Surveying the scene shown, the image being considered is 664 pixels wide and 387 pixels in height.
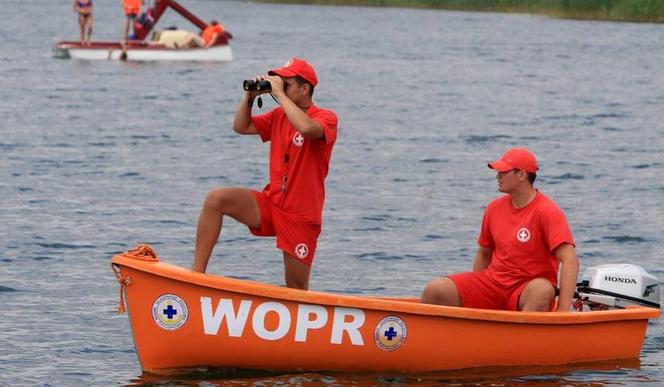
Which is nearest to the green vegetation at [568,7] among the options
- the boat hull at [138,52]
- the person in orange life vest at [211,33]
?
the boat hull at [138,52]

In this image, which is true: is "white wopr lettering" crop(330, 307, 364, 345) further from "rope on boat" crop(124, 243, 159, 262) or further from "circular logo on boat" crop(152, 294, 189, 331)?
"rope on boat" crop(124, 243, 159, 262)

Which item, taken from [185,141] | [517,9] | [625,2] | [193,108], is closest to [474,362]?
[185,141]

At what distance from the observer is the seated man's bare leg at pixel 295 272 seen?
934 cm

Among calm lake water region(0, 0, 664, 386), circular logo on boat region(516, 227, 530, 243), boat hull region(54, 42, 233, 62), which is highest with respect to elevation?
boat hull region(54, 42, 233, 62)

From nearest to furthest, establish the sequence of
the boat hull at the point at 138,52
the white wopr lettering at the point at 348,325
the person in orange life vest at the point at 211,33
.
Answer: the white wopr lettering at the point at 348,325 < the boat hull at the point at 138,52 < the person in orange life vest at the point at 211,33

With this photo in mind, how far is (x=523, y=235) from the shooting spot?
948cm

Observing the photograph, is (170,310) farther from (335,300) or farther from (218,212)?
(335,300)

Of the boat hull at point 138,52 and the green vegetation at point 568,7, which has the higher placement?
the green vegetation at point 568,7

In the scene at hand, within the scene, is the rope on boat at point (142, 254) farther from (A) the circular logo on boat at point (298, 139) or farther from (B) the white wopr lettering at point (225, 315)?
(A) the circular logo on boat at point (298, 139)

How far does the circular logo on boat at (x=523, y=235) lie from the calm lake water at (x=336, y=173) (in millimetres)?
839

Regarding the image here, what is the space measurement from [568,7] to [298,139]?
56.0 metres

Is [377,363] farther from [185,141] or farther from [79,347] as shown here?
[185,141]

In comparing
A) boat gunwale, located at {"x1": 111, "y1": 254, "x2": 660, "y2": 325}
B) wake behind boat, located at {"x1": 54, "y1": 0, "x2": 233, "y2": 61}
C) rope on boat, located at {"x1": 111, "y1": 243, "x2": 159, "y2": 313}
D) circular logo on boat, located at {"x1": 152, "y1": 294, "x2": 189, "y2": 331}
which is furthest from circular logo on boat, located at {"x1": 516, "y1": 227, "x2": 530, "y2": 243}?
wake behind boat, located at {"x1": 54, "y1": 0, "x2": 233, "y2": 61}

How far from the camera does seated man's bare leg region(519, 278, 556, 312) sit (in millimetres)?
9508
